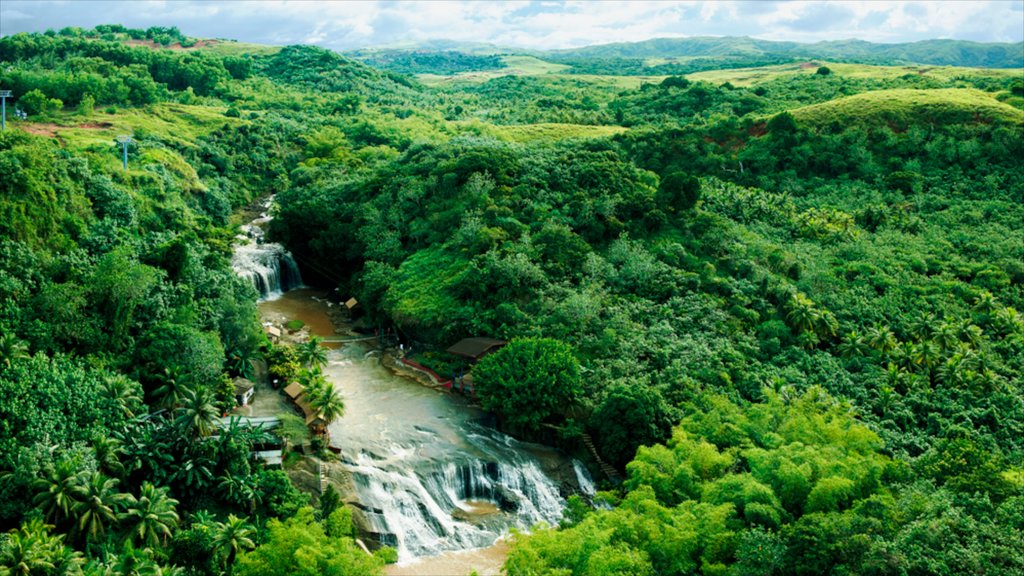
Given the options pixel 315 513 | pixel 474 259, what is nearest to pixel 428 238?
pixel 474 259

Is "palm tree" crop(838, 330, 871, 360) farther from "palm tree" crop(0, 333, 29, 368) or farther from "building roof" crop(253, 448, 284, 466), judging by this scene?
"palm tree" crop(0, 333, 29, 368)

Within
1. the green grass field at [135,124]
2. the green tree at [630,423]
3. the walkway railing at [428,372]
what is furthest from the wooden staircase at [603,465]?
the green grass field at [135,124]

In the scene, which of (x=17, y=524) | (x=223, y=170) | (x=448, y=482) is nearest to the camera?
(x=17, y=524)

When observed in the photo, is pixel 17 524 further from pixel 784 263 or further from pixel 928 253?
pixel 928 253

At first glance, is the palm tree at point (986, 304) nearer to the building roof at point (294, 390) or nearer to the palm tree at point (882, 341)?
the palm tree at point (882, 341)

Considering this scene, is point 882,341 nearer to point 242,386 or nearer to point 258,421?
point 258,421

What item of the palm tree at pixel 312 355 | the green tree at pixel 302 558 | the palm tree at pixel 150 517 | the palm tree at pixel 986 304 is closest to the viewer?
the green tree at pixel 302 558
